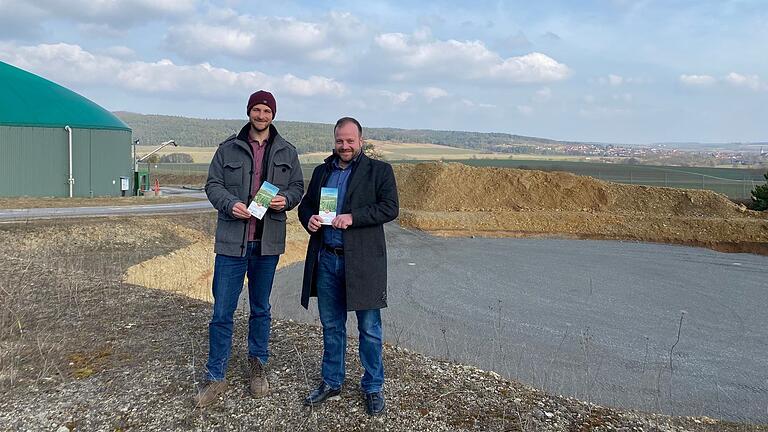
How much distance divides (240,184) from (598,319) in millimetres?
7574

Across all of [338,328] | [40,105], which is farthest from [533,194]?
[338,328]

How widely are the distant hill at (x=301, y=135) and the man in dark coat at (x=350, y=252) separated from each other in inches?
3215

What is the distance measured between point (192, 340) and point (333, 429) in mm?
2082

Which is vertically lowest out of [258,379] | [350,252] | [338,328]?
[258,379]

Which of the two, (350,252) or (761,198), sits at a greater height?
(350,252)

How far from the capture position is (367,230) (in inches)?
153

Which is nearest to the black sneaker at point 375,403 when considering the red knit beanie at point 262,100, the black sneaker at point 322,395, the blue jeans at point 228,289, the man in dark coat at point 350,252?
the man in dark coat at point 350,252

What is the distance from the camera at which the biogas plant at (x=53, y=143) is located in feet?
79.1

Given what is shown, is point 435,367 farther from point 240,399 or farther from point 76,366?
point 76,366

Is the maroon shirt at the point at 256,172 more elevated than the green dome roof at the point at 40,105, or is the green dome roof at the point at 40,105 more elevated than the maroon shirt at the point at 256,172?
the green dome roof at the point at 40,105

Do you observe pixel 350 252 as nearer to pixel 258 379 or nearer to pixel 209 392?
pixel 258 379

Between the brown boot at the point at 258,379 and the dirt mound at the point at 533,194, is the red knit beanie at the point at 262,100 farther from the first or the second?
the dirt mound at the point at 533,194

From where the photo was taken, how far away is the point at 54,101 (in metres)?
26.0

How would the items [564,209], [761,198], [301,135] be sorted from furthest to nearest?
[301,135] < [564,209] < [761,198]
